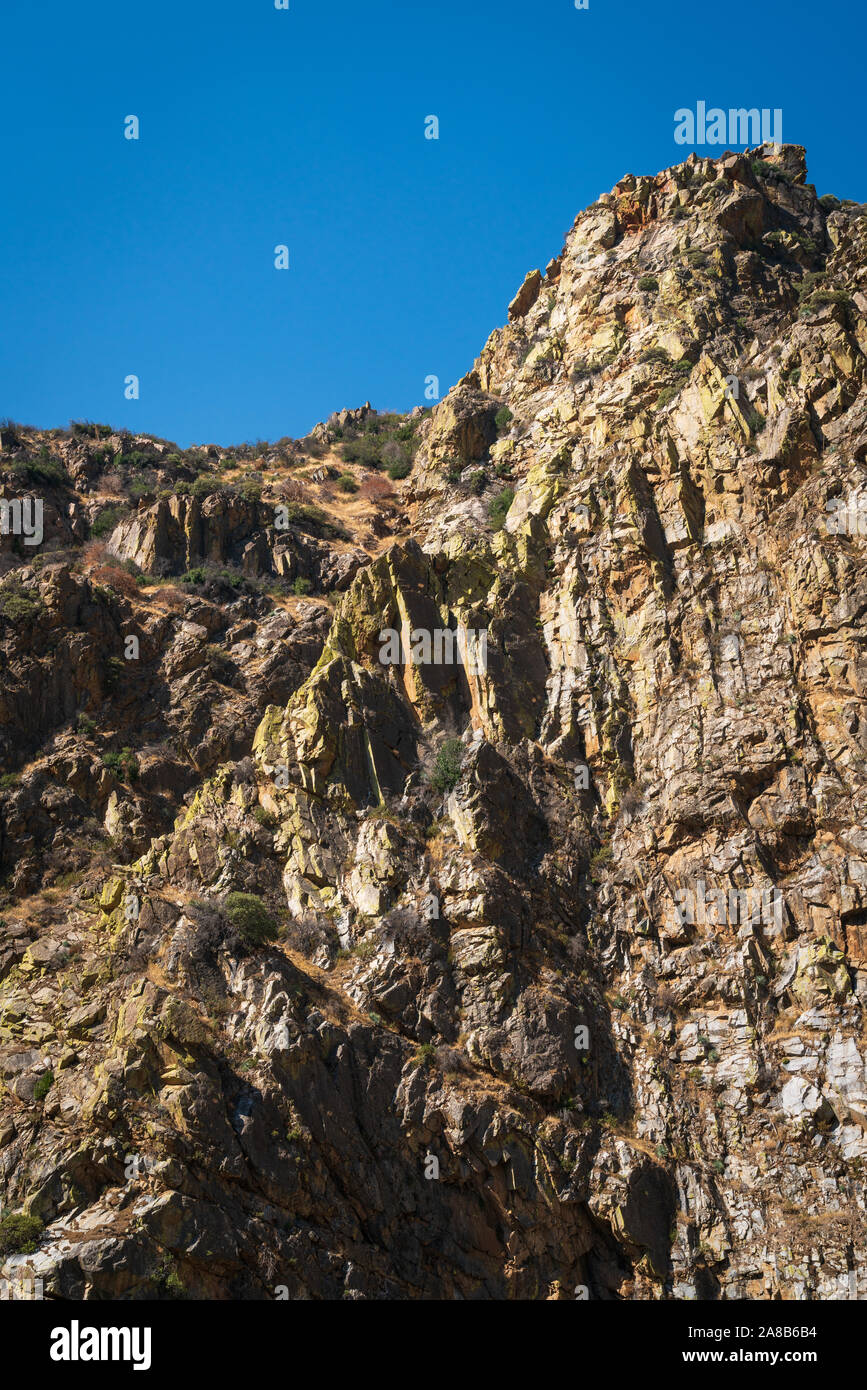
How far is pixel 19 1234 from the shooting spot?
1708 cm

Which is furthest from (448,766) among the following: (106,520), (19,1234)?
(106,520)

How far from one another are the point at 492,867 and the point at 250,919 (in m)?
6.20

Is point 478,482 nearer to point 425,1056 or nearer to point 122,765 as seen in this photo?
point 122,765

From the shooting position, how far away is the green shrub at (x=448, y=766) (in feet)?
92.2

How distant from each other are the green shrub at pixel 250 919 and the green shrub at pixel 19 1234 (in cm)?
703

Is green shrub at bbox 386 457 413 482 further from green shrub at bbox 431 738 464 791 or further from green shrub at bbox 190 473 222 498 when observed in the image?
green shrub at bbox 431 738 464 791

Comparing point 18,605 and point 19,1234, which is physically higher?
point 18,605

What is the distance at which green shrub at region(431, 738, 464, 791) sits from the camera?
28109 mm

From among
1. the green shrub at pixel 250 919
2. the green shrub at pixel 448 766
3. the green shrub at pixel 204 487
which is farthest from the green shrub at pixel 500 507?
the green shrub at pixel 250 919

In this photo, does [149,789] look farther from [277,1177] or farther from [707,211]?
[707,211]

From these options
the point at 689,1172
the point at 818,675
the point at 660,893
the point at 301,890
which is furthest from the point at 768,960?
the point at 301,890

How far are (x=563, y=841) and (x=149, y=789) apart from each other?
11.9 metres

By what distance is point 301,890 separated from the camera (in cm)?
2566

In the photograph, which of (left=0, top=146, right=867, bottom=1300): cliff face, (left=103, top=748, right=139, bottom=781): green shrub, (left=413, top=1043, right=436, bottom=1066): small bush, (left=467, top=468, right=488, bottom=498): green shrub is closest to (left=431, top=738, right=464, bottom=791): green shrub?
(left=0, top=146, right=867, bottom=1300): cliff face
